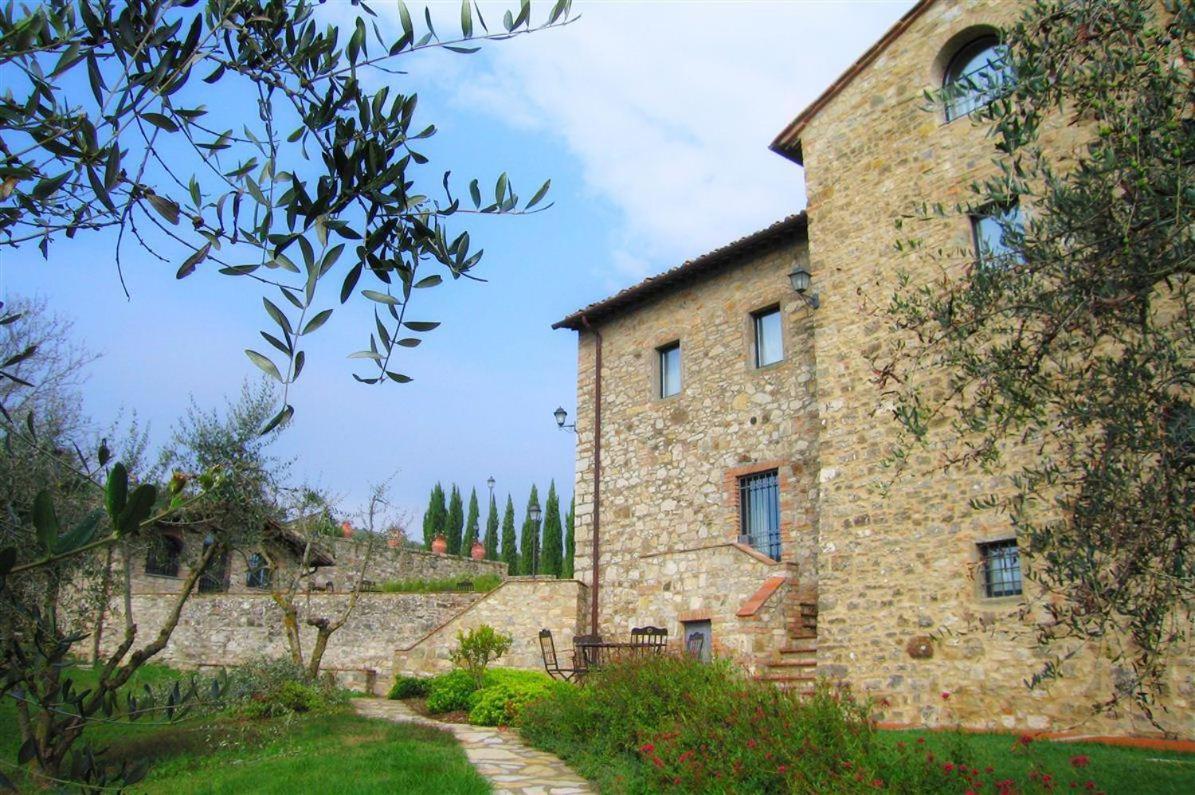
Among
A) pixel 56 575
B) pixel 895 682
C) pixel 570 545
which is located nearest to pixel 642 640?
pixel 895 682

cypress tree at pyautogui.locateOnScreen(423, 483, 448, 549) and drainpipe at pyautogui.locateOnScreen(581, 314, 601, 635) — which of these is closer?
drainpipe at pyautogui.locateOnScreen(581, 314, 601, 635)

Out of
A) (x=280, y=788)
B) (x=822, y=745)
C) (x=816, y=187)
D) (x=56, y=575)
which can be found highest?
(x=816, y=187)

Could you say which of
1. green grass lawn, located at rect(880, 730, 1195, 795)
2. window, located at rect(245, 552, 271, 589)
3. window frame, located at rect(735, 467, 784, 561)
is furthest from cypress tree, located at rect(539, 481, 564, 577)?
green grass lawn, located at rect(880, 730, 1195, 795)

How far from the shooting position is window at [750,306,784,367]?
44.2 feet

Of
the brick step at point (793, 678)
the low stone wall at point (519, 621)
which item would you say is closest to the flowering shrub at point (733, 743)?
the brick step at point (793, 678)

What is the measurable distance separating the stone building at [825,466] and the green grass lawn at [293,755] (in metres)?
4.60

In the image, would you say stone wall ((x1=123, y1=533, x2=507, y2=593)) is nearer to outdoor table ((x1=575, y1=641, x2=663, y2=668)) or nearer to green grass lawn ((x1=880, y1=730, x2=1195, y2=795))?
outdoor table ((x1=575, y1=641, x2=663, y2=668))

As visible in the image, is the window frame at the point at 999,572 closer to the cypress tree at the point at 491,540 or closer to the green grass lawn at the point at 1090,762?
the green grass lawn at the point at 1090,762

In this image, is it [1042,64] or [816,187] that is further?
[816,187]

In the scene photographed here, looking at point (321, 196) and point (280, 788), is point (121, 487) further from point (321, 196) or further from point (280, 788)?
point (280, 788)

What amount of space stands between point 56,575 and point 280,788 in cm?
293

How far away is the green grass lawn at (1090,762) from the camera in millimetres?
5508

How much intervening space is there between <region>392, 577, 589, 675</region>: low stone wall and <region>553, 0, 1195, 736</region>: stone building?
487 millimetres

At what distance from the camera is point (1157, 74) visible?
4.57 metres
